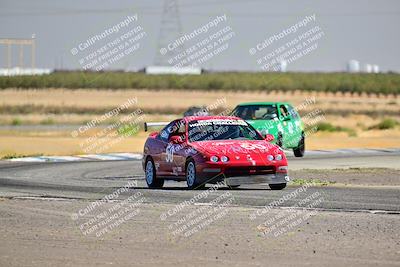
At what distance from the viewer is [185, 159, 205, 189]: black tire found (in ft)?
63.4

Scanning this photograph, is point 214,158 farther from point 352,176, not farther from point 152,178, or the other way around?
point 352,176

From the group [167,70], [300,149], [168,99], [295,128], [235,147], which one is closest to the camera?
[235,147]

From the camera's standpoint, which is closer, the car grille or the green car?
the car grille

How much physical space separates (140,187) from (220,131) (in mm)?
2048

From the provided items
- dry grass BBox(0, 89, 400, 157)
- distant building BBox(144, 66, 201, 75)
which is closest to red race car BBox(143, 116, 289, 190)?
dry grass BBox(0, 89, 400, 157)

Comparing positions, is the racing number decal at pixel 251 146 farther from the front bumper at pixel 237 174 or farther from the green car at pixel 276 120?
the green car at pixel 276 120

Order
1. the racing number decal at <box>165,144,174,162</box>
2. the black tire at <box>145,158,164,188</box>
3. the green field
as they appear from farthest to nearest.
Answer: the green field, the black tire at <box>145,158,164,188</box>, the racing number decal at <box>165,144,174,162</box>

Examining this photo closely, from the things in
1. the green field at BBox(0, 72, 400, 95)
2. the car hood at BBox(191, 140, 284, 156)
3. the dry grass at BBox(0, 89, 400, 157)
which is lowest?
the green field at BBox(0, 72, 400, 95)

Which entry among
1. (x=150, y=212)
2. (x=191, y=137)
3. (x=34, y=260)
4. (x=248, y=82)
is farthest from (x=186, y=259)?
(x=248, y=82)

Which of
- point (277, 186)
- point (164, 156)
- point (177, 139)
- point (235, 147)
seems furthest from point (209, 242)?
point (164, 156)

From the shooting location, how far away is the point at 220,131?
20.4 m

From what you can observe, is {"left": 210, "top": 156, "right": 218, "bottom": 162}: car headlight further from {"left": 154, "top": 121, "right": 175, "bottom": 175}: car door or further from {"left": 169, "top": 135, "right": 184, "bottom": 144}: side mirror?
{"left": 154, "top": 121, "right": 175, "bottom": 175}: car door

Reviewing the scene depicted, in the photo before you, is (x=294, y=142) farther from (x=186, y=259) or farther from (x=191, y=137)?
(x=186, y=259)

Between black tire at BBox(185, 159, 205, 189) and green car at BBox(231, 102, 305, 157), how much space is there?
1082cm
